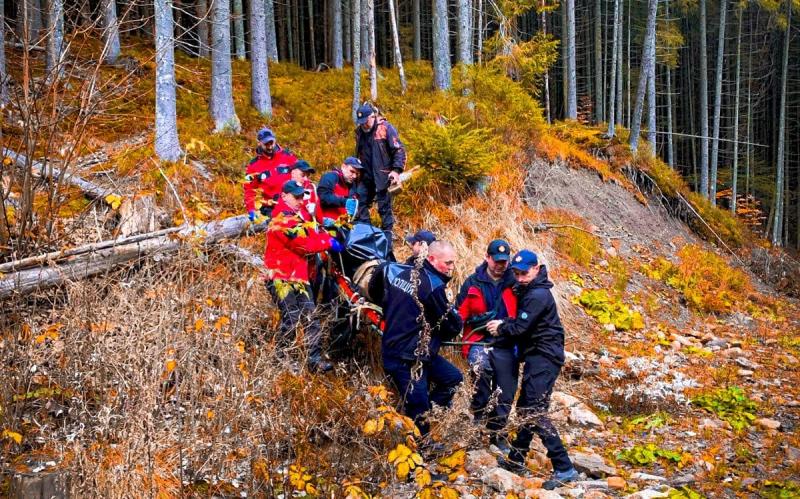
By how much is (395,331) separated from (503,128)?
324 inches

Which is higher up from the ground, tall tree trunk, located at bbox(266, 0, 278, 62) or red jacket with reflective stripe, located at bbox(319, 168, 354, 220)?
tall tree trunk, located at bbox(266, 0, 278, 62)

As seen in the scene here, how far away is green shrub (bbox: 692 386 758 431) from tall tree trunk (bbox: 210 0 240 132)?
9468 mm

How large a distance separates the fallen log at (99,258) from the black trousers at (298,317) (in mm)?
786

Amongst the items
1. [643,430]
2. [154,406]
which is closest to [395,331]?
[154,406]

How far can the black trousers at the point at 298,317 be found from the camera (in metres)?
5.69

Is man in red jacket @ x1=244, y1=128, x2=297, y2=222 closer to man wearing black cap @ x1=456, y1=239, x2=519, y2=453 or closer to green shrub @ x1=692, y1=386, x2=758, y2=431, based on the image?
man wearing black cap @ x1=456, y1=239, x2=519, y2=453

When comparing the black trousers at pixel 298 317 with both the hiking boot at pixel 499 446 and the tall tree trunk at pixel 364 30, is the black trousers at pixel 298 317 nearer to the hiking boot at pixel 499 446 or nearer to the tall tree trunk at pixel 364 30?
the hiking boot at pixel 499 446

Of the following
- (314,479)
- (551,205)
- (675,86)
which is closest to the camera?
(314,479)

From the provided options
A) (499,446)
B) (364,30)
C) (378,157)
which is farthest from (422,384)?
(364,30)

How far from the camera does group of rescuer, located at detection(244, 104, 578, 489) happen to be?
5047 mm

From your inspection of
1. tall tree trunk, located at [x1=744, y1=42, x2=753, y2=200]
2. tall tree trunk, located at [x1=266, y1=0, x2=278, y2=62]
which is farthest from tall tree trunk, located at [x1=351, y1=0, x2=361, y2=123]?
tall tree trunk, located at [x1=744, y1=42, x2=753, y2=200]

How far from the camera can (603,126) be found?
20.2 meters

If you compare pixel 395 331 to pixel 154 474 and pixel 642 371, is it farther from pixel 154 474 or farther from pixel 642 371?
pixel 642 371

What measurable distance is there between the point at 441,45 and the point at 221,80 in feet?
16.9
